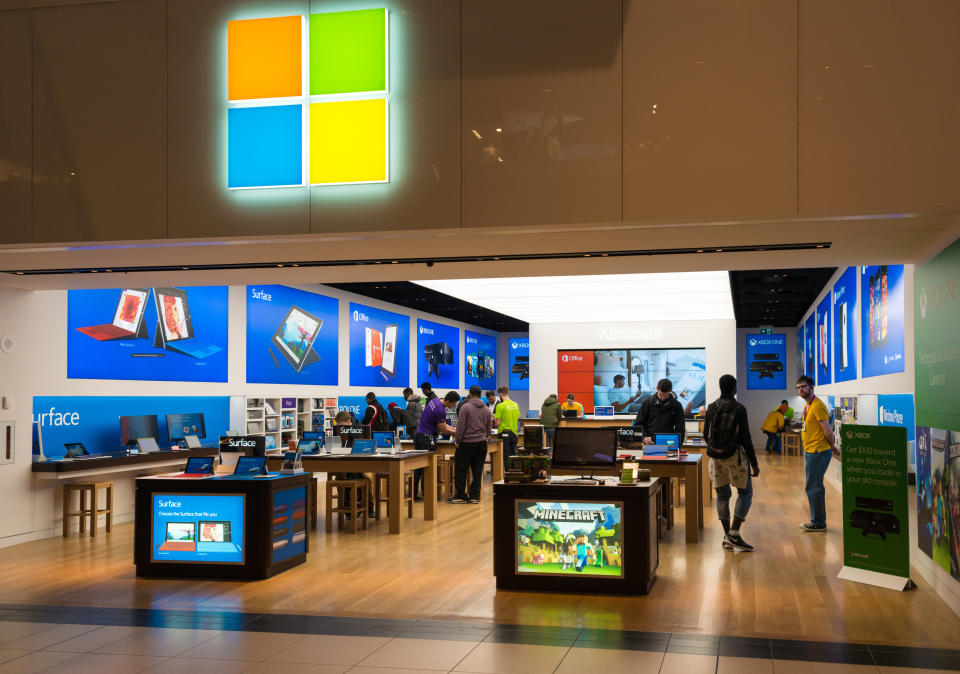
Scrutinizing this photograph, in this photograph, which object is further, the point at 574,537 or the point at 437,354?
the point at 437,354

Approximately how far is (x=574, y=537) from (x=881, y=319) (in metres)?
5.28

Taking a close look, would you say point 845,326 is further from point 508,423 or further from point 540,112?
point 540,112

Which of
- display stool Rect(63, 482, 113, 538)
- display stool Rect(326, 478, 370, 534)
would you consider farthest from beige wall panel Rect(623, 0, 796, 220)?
display stool Rect(63, 482, 113, 538)

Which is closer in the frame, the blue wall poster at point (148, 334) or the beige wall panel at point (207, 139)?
the beige wall panel at point (207, 139)

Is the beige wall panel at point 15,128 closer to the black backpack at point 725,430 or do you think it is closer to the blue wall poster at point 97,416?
the blue wall poster at point 97,416

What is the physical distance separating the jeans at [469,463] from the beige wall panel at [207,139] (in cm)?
635

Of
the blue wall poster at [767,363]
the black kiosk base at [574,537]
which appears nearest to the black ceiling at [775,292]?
the blue wall poster at [767,363]

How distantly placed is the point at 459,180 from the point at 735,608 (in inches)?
135

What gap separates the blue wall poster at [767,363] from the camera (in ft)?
93.0

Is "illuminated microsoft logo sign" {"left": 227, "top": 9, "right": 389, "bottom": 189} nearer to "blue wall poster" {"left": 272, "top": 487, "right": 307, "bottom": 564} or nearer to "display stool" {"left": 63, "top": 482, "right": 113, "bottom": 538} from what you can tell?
"blue wall poster" {"left": 272, "top": 487, "right": 307, "bottom": 564}

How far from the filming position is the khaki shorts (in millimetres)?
8109

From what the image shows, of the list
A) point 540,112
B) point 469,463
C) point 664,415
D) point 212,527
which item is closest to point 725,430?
point 664,415

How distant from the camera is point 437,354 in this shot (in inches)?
950

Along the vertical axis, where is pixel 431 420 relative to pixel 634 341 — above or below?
below
